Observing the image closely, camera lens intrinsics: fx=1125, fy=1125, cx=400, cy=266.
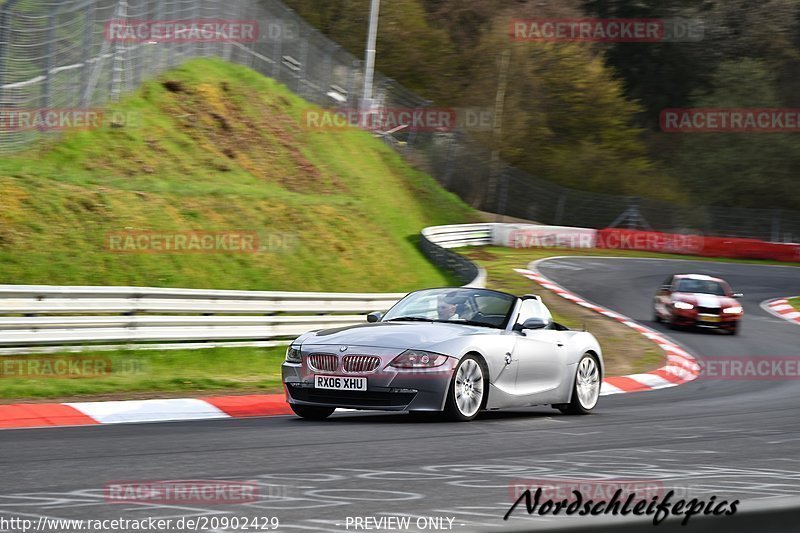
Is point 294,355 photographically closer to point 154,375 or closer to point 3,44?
point 154,375

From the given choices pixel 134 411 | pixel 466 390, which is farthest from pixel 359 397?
pixel 134 411

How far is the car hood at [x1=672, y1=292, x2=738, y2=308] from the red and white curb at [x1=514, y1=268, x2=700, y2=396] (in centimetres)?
127

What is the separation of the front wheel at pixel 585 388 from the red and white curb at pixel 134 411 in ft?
9.28

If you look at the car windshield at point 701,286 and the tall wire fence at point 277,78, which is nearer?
the tall wire fence at point 277,78

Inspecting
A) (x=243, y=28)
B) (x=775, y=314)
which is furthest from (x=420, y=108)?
(x=775, y=314)

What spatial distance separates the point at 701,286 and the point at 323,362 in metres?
17.0

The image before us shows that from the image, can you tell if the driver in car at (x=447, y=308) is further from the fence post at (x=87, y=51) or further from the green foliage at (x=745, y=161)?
the green foliage at (x=745, y=161)

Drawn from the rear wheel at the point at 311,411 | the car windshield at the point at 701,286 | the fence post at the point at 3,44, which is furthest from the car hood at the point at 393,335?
the car windshield at the point at 701,286

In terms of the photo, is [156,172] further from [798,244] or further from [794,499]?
[798,244]

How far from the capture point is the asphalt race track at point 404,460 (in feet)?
17.4

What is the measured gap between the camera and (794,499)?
3.39 meters

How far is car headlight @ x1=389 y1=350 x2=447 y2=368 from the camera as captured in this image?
30.2 ft

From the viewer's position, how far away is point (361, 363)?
9.30 metres

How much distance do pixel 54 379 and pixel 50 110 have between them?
9.23 metres
